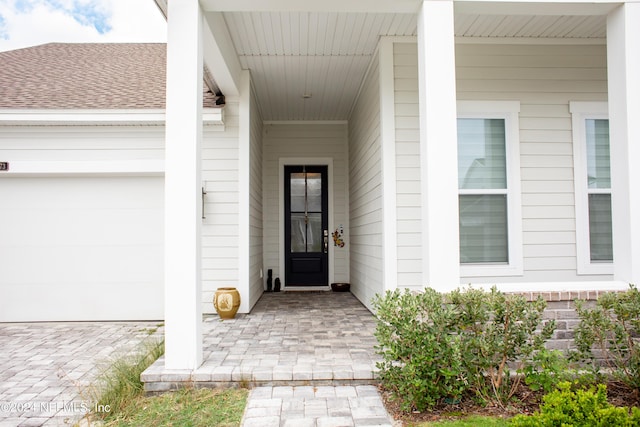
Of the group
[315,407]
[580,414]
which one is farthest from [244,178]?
[580,414]

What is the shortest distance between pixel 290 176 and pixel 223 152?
2.48 metres

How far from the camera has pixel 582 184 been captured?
190 inches

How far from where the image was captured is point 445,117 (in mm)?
3201

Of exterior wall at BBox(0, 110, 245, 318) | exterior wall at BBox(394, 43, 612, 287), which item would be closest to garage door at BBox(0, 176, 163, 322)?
exterior wall at BBox(0, 110, 245, 318)

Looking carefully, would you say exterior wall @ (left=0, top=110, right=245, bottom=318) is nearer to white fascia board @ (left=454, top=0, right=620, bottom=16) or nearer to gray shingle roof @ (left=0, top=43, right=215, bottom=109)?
gray shingle roof @ (left=0, top=43, right=215, bottom=109)

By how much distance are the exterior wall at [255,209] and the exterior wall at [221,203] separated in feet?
1.10

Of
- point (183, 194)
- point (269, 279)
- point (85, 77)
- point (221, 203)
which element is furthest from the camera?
point (269, 279)

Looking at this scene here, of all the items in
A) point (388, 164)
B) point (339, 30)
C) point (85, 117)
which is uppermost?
point (339, 30)

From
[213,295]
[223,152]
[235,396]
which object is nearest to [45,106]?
[223,152]

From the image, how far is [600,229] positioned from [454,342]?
323 centimetres

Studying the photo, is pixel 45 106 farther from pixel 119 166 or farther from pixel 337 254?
pixel 337 254

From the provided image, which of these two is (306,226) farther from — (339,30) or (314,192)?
(339,30)

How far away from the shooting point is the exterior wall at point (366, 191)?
5082 millimetres

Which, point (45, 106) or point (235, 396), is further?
point (45, 106)
